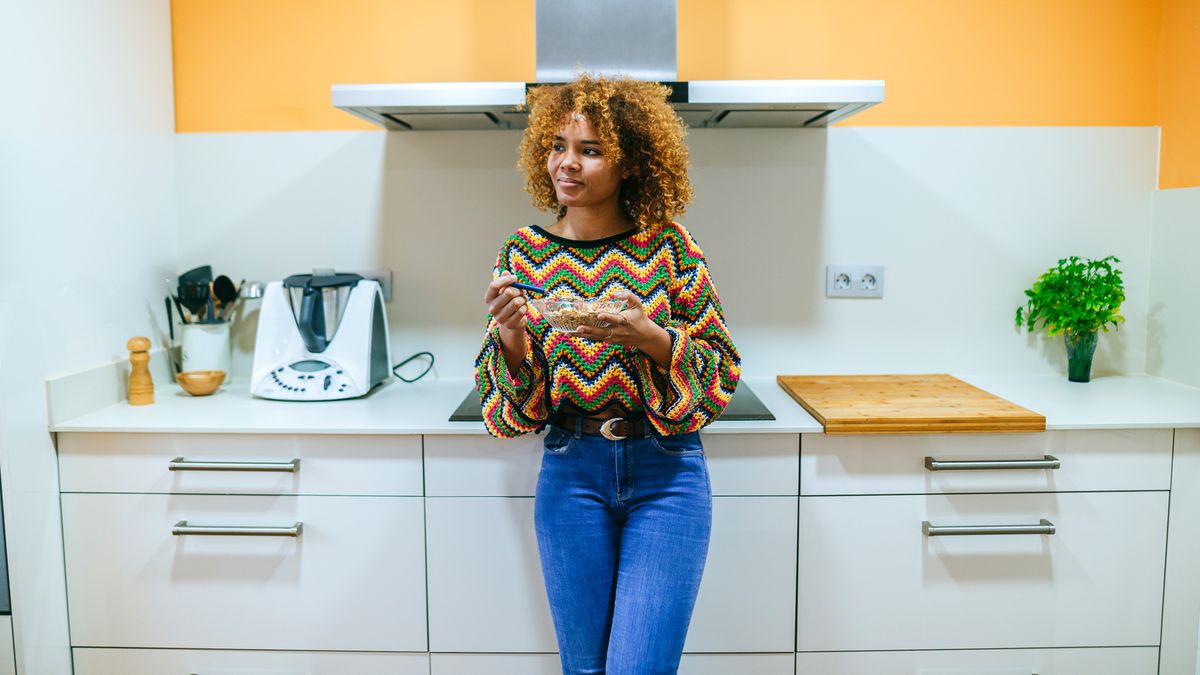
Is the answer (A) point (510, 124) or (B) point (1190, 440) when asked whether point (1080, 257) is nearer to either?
(B) point (1190, 440)

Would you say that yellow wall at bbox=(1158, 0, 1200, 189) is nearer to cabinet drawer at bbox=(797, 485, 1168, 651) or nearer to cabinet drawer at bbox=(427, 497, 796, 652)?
cabinet drawer at bbox=(797, 485, 1168, 651)

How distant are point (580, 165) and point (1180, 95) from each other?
5.53ft

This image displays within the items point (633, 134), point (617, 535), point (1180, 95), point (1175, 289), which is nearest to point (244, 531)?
point (617, 535)

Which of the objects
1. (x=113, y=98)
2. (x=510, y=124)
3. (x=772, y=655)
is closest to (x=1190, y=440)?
(x=772, y=655)

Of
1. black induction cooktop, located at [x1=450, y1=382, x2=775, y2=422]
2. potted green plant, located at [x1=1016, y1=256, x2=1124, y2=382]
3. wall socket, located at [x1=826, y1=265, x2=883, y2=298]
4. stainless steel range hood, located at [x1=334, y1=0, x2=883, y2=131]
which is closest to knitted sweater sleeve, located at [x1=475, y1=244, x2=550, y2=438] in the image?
black induction cooktop, located at [x1=450, y1=382, x2=775, y2=422]

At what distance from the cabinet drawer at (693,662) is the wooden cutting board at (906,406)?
20.2 inches

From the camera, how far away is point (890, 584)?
182 cm

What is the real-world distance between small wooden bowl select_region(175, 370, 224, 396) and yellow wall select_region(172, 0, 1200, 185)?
684mm

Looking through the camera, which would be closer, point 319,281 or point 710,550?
point 710,550

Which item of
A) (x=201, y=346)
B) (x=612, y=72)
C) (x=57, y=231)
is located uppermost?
(x=612, y=72)

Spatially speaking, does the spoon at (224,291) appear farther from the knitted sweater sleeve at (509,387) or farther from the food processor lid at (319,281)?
the knitted sweater sleeve at (509,387)

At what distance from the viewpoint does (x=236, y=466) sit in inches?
70.3

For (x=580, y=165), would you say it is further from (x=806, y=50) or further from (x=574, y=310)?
(x=806, y=50)

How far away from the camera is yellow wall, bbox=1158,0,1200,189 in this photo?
6.89ft
